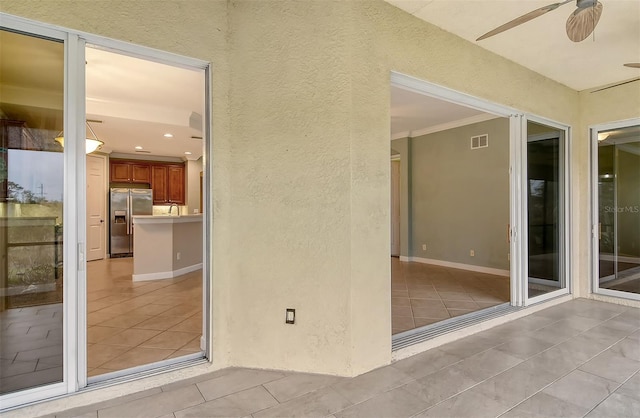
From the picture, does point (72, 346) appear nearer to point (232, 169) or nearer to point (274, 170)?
point (232, 169)

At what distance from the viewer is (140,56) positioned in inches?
87.6

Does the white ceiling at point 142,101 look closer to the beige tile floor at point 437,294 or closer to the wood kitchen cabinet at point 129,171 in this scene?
the wood kitchen cabinet at point 129,171

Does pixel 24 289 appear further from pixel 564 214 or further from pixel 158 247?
pixel 564 214

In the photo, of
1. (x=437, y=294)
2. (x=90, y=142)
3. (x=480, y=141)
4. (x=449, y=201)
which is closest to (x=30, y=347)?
(x=90, y=142)

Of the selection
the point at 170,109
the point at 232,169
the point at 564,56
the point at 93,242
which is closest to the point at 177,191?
the point at 93,242

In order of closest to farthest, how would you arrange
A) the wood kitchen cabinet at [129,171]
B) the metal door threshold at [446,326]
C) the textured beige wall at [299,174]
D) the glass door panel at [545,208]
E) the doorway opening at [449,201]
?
the textured beige wall at [299,174], the metal door threshold at [446,326], the glass door panel at [545,208], the doorway opening at [449,201], the wood kitchen cabinet at [129,171]

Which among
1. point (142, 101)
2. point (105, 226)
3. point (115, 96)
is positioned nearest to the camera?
point (115, 96)

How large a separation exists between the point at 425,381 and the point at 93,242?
7.76 metres

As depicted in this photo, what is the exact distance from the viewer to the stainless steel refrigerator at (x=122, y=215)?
7770 millimetres

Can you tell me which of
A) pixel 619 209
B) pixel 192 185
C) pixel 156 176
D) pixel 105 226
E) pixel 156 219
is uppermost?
pixel 156 176

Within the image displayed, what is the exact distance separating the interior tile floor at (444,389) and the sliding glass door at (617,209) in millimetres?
1806

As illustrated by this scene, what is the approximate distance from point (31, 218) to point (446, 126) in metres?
6.53

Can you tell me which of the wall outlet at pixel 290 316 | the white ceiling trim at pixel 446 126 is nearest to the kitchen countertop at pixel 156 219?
the wall outlet at pixel 290 316

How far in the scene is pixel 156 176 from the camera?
8.62m
